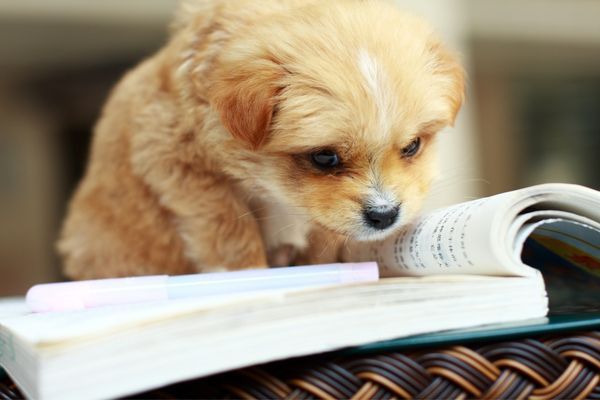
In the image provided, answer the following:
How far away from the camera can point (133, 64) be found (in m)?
3.24

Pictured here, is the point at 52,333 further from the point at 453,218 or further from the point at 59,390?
the point at 453,218

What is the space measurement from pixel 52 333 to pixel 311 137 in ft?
→ 1.26

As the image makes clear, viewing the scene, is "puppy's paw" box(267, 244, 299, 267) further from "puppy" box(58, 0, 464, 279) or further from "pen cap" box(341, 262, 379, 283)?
"pen cap" box(341, 262, 379, 283)

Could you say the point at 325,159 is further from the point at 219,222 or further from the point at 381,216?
the point at 219,222

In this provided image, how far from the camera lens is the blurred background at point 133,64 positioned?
10.2 feet

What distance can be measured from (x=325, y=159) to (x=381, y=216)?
10 centimetres

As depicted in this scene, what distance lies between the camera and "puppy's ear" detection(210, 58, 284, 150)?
80 cm

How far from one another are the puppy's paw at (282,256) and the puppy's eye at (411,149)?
280mm

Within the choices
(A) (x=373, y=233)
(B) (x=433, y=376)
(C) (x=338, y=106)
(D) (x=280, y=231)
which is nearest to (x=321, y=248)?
(D) (x=280, y=231)

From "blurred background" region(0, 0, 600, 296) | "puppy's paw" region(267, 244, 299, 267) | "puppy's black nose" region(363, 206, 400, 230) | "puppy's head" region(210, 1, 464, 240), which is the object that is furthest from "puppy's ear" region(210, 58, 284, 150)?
"blurred background" region(0, 0, 600, 296)

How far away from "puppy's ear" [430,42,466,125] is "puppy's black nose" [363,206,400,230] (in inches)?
6.8

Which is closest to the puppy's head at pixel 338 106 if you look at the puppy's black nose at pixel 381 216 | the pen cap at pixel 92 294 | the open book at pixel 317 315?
the puppy's black nose at pixel 381 216

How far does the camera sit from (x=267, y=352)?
555 mm

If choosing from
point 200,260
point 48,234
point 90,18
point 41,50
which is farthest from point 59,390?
point 48,234
